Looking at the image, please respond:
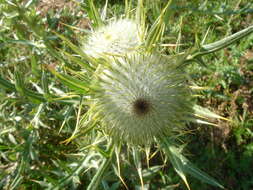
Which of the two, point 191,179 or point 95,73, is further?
point 191,179

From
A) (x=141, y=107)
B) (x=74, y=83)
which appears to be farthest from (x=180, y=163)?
(x=74, y=83)

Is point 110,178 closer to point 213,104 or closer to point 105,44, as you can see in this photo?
point 105,44

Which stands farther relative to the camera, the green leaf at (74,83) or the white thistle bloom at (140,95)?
the white thistle bloom at (140,95)

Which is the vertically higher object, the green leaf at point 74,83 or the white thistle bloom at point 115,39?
the white thistle bloom at point 115,39

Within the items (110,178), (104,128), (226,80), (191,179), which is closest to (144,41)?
(104,128)

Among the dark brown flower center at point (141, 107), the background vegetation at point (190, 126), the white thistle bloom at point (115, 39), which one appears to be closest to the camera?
the dark brown flower center at point (141, 107)

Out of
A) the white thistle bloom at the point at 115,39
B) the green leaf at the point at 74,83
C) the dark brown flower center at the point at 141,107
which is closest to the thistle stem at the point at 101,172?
the dark brown flower center at the point at 141,107

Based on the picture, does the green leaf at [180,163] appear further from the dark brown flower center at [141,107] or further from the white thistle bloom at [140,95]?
the dark brown flower center at [141,107]

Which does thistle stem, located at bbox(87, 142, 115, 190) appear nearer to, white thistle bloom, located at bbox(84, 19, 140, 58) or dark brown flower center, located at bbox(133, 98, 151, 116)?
dark brown flower center, located at bbox(133, 98, 151, 116)

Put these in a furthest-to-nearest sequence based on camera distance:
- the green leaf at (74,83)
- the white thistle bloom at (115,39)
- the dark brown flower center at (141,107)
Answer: the white thistle bloom at (115,39) < the dark brown flower center at (141,107) < the green leaf at (74,83)
